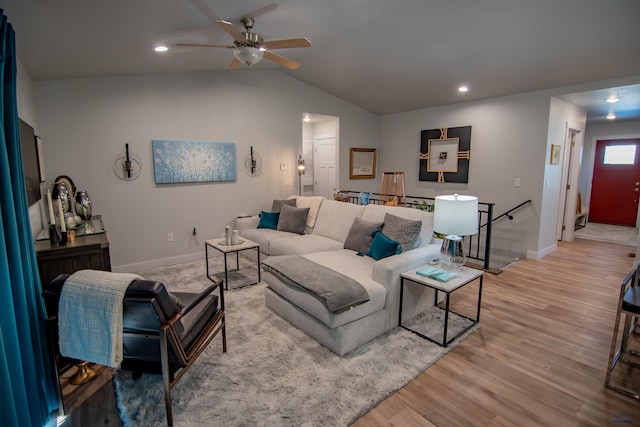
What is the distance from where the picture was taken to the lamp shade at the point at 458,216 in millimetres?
2650

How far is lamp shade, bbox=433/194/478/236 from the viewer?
8.70ft

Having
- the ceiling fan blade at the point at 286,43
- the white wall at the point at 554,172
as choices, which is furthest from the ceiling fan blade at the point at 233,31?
the white wall at the point at 554,172

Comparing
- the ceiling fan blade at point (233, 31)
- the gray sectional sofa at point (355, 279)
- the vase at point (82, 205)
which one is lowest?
the gray sectional sofa at point (355, 279)

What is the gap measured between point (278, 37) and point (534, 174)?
410cm

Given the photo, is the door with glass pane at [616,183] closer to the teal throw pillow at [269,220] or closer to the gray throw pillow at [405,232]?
the gray throw pillow at [405,232]

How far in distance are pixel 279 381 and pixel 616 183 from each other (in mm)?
9142

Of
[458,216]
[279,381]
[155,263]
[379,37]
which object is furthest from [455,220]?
[155,263]

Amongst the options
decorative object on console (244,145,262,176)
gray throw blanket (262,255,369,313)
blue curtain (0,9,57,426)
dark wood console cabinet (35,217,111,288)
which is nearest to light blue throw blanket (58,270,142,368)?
blue curtain (0,9,57,426)

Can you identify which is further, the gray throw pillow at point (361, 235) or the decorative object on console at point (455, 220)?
the gray throw pillow at point (361, 235)

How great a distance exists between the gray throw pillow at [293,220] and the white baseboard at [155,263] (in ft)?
4.64

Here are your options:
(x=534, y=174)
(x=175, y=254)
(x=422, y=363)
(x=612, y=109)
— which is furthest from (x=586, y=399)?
(x=612, y=109)

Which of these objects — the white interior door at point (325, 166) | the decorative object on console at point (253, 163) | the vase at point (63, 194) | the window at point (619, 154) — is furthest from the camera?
the window at point (619, 154)

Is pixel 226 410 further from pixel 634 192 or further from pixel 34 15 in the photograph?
pixel 634 192

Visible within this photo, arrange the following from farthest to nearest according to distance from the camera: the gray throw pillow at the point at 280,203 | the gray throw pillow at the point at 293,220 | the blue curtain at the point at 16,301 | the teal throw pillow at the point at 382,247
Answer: the gray throw pillow at the point at 280,203, the gray throw pillow at the point at 293,220, the teal throw pillow at the point at 382,247, the blue curtain at the point at 16,301
